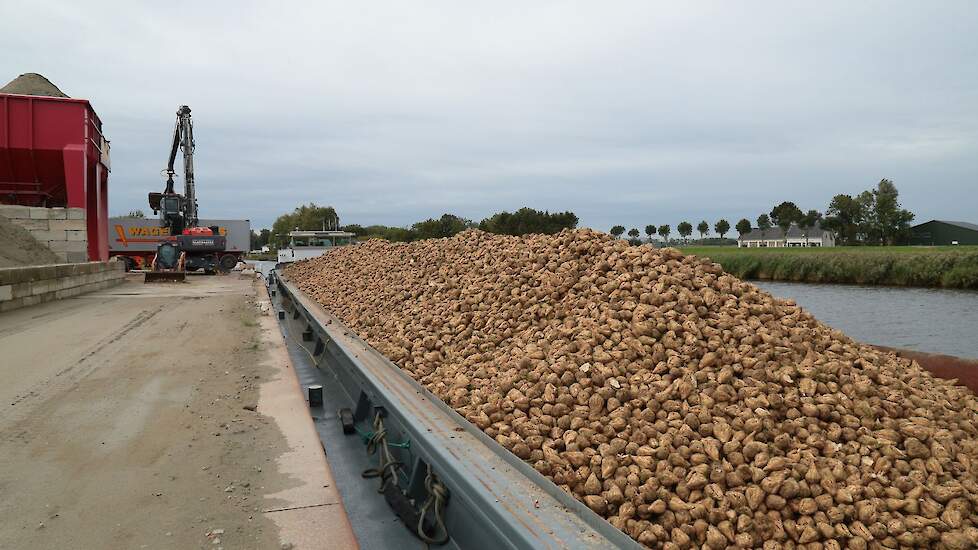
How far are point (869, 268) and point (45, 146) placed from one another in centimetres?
2132

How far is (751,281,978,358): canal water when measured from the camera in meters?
7.03

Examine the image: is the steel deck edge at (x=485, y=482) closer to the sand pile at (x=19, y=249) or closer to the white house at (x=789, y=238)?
the sand pile at (x=19, y=249)

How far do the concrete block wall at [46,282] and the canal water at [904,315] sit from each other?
10.1m

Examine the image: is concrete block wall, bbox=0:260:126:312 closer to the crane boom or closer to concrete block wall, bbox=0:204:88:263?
concrete block wall, bbox=0:204:88:263

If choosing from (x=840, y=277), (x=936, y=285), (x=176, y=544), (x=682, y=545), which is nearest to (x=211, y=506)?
(x=176, y=544)

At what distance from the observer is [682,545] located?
5.54 ft

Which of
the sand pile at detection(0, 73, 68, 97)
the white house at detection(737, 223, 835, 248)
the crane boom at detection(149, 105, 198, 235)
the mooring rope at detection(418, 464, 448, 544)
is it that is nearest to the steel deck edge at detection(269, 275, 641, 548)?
the mooring rope at detection(418, 464, 448, 544)

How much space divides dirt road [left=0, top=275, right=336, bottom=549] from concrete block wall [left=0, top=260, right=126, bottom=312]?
6.48 ft

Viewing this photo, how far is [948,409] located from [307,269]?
1101 centimetres

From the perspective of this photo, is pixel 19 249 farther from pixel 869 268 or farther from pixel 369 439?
pixel 869 268

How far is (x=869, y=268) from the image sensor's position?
17.6 metres

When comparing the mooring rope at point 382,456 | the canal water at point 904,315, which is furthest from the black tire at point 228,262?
the mooring rope at point 382,456

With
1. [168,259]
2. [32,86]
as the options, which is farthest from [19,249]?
[168,259]

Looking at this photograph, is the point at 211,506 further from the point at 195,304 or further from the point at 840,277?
the point at 840,277
